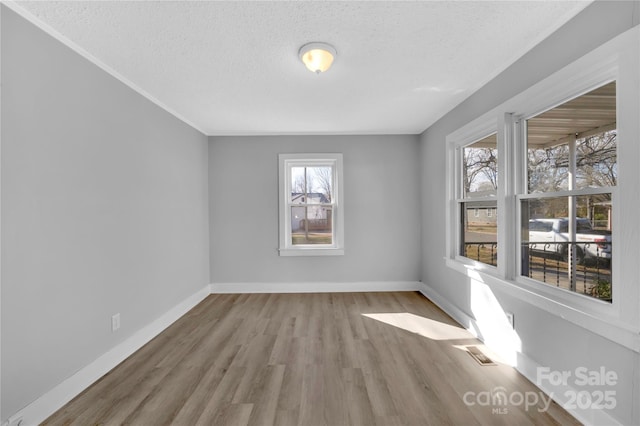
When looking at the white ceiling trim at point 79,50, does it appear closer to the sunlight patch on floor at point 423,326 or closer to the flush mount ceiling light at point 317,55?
the flush mount ceiling light at point 317,55

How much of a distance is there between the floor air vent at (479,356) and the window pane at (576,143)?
1462 millimetres

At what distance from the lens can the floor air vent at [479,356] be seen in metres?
2.37

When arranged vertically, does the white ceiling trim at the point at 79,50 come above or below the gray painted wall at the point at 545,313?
above

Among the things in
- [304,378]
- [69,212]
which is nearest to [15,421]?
[69,212]

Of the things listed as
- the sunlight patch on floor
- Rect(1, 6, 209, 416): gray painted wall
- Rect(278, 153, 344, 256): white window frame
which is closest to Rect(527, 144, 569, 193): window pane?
the sunlight patch on floor

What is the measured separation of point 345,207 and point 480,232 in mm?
1967

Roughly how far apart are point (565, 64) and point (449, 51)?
2.39 ft

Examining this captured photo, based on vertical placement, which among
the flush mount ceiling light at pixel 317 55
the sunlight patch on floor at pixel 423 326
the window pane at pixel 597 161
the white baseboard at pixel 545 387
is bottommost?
the sunlight patch on floor at pixel 423 326

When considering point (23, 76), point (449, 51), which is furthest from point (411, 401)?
point (23, 76)

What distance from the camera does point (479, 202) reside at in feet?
9.71

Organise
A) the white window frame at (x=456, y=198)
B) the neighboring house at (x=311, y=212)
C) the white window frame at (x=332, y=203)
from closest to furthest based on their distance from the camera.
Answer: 1. the white window frame at (x=456, y=198)
2. the white window frame at (x=332, y=203)
3. the neighboring house at (x=311, y=212)

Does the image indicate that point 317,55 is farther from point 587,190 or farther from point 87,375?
point 87,375

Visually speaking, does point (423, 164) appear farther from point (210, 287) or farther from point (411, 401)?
point (210, 287)

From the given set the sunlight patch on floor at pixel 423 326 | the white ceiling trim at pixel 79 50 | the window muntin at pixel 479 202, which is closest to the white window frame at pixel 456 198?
the window muntin at pixel 479 202
